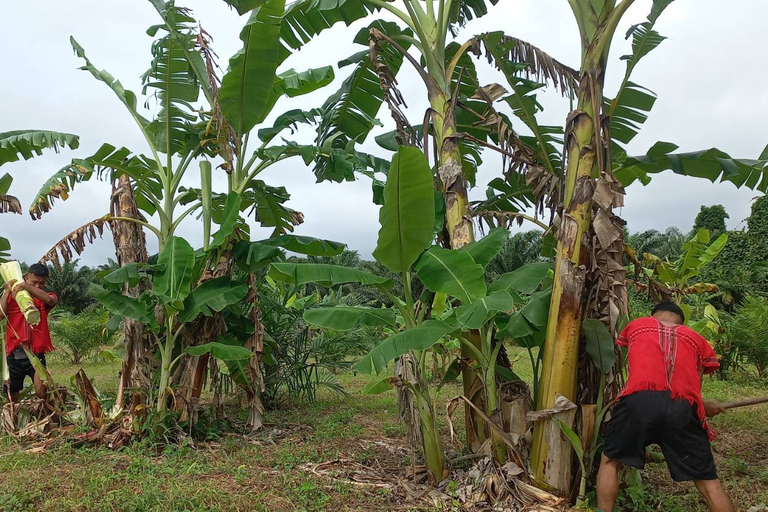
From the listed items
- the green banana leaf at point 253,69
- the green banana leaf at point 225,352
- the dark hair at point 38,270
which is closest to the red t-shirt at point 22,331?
the dark hair at point 38,270

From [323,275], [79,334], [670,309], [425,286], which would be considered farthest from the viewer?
[79,334]

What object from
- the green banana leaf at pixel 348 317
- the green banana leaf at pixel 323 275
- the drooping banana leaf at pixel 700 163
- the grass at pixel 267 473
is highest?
the drooping banana leaf at pixel 700 163

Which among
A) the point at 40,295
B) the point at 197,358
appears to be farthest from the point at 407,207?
the point at 40,295

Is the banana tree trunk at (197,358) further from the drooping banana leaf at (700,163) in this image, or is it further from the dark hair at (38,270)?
the drooping banana leaf at (700,163)

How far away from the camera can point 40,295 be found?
228 inches

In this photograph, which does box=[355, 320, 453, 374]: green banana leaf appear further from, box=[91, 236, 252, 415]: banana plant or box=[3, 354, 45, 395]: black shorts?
box=[3, 354, 45, 395]: black shorts

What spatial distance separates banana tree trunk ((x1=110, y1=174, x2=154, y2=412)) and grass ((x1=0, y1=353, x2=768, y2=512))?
746mm

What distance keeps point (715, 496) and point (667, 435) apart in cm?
44

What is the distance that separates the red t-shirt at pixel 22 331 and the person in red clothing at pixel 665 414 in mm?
5881

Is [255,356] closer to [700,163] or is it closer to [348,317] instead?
[348,317]

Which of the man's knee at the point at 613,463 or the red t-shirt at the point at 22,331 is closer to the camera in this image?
the man's knee at the point at 613,463

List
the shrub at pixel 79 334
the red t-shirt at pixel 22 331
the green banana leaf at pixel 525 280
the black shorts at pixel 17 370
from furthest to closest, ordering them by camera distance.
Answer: the shrub at pixel 79 334
the black shorts at pixel 17 370
the red t-shirt at pixel 22 331
the green banana leaf at pixel 525 280

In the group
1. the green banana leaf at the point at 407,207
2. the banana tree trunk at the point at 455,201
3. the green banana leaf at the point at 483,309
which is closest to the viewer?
the green banana leaf at the point at 483,309

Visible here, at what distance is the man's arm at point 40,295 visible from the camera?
18.5ft
